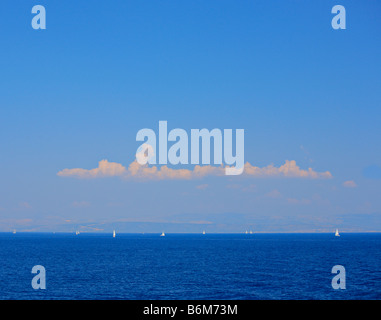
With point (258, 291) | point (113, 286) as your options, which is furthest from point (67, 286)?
point (258, 291)

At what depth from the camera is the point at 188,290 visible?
6944 centimetres

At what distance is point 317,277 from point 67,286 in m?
46.9

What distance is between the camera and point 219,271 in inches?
3829

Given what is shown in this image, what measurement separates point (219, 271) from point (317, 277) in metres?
21.0

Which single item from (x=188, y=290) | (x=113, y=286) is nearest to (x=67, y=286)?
(x=113, y=286)

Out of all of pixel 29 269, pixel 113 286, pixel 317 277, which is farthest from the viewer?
pixel 29 269

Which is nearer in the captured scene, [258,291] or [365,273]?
[258,291]
